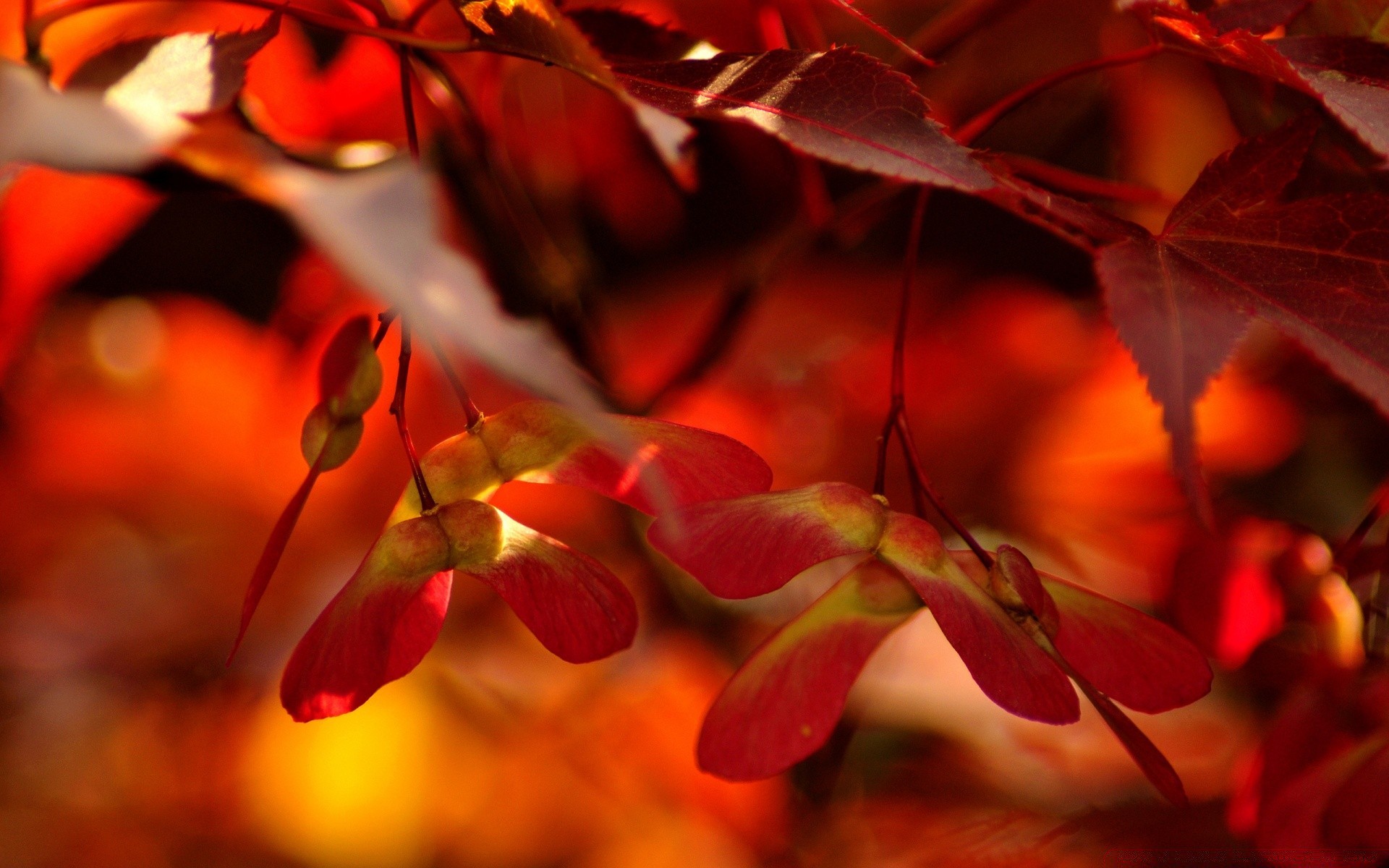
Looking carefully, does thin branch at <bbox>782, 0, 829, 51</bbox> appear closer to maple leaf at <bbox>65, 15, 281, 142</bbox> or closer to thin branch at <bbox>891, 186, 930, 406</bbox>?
thin branch at <bbox>891, 186, 930, 406</bbox>

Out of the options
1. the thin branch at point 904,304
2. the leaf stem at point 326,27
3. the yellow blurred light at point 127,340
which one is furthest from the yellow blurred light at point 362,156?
the yellow blurred light at point 127,340

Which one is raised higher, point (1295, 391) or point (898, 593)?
point (898, 593)

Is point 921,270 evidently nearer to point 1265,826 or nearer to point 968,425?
point 968,425

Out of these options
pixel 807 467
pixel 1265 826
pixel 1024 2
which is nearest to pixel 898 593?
pixel 1265 826

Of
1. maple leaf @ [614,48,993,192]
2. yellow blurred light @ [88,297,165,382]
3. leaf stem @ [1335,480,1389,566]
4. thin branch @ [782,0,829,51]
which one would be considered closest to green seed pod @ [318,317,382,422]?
maple leaf @ [614,48,993,192]

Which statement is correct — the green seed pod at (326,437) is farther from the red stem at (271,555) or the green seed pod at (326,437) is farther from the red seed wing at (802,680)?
the red seed wing at (802,680)

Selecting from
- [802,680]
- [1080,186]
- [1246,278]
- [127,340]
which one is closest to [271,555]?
[802,680]
